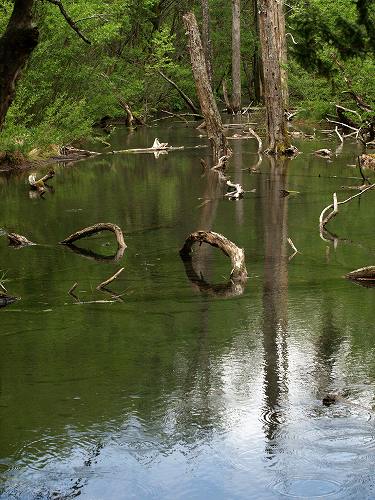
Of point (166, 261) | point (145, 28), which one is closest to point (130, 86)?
point (145, 28)

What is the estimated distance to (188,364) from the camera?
8398 mm

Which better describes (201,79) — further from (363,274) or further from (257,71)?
(257,71)

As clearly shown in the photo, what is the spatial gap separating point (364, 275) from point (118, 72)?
31329 millimetres

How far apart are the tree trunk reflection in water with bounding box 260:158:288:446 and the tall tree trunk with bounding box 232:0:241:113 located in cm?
2890

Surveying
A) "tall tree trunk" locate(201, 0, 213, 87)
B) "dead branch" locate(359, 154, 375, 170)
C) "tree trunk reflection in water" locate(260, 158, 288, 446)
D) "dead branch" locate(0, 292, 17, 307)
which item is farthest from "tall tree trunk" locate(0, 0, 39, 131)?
"tall tree trunk" locate(201, 0, 213, 87)

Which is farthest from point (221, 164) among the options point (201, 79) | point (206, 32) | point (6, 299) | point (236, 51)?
point (236, 51)

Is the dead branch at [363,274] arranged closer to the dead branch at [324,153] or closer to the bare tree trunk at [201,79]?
the bare tree trunk at [201,79]

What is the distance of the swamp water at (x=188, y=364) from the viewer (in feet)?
20.4

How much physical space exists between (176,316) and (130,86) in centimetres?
3019

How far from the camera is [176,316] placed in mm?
9922

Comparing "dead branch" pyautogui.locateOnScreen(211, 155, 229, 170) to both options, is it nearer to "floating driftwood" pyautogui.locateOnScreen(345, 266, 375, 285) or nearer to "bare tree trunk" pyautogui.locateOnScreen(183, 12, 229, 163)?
"bare tree trunk" pyautogui.locateOnScreen(183, 12, 229, 163)

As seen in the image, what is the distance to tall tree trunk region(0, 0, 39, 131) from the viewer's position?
5371mm

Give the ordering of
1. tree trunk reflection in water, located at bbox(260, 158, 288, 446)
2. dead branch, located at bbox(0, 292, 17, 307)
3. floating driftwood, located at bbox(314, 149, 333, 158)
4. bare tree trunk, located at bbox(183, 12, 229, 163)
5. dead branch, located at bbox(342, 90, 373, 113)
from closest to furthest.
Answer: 1. tree trunk reflection in water, located at bbox(260, 158, 288, 446)
2. dead branch, located at bbox(0, 292, 17, 307)
3. bare tree trunk, located at bbox(183, 12, 229, 163)
4. dead branch, located at bbox(342, 90, 373, 113)
5. floating driftwood, located at bbox(314, 149, 333, 158)

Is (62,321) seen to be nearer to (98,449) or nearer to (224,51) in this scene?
(98,449)
